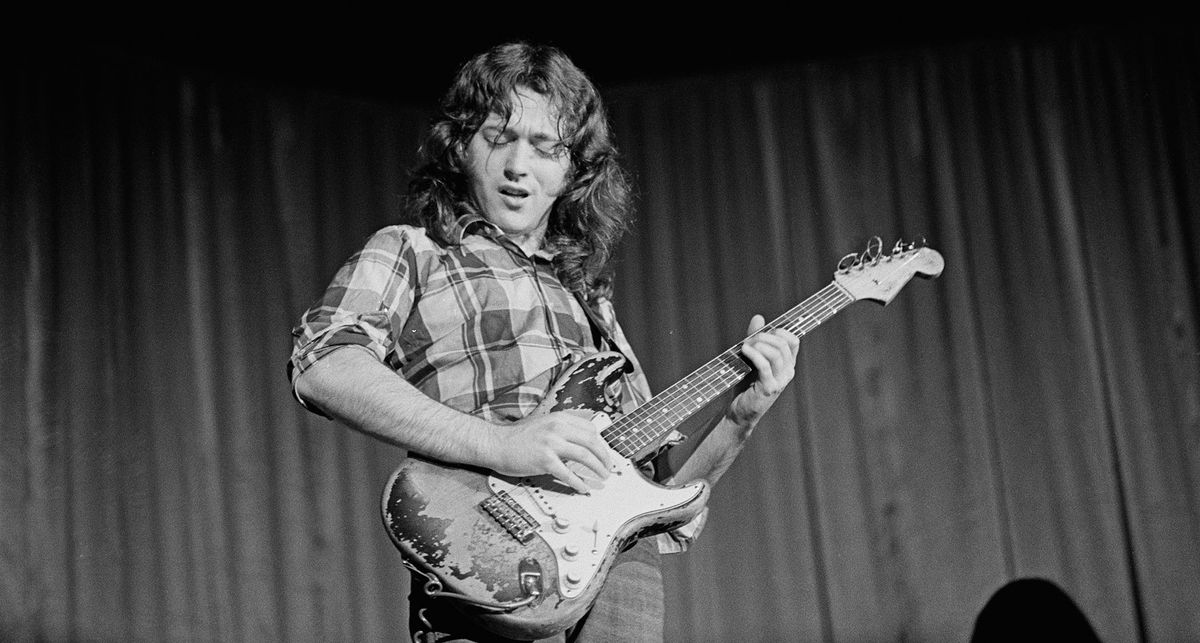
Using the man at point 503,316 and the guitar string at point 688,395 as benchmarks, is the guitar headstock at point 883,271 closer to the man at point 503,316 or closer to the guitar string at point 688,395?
the guitar string at point 688,395

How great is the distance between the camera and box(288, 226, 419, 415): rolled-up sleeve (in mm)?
1614

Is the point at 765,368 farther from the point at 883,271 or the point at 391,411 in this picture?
the point at 391,411

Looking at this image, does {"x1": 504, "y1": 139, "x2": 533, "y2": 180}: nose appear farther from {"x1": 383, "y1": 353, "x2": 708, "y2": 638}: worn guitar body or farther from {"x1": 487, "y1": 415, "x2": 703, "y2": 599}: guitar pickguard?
{"x1": 487, "y1": 415, "x2": 703, "y2": 599}: guitar pickguard

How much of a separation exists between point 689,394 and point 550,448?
40 centimetres

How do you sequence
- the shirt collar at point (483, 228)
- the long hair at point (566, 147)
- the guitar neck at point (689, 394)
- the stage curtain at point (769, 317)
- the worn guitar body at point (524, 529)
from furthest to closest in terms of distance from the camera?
the stage curtain at point (769, 317) < the long hair at point (566, 147) < the shirt collar at point (483, 228) < the guitar neck at point (689, 394) < the worn guitar body at point (524, 529)

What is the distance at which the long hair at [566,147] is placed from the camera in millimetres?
1996

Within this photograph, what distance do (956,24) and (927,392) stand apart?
4.58 feet

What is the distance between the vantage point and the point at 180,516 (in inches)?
148

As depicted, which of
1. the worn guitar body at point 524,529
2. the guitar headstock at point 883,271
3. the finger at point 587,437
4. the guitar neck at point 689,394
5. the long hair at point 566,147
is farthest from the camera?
the guitar headstock at point 883,271

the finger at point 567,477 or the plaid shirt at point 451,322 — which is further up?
the plaid shirt at point 451,322

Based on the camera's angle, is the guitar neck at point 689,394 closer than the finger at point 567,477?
No

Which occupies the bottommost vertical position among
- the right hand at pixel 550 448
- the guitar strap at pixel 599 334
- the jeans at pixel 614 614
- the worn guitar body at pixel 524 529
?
the jeans at pixel 614 614

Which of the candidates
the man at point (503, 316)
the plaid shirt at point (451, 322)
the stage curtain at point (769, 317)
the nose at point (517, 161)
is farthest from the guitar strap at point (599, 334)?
the stage curtain at point (769, 317)

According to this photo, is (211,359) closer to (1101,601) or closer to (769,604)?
(769,604)
